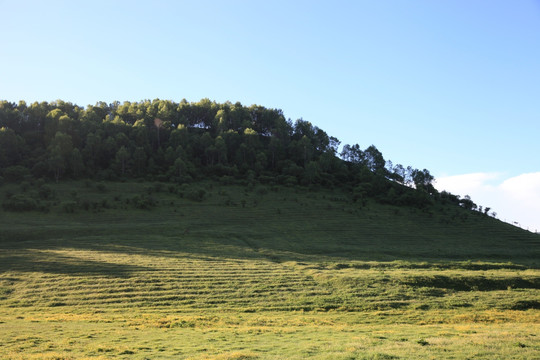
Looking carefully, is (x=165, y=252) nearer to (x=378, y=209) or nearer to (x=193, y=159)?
(x=378, y=209)

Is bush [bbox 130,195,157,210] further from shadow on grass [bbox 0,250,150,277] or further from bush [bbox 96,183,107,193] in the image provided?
shadow on grass [bbox 0,250,150,277]

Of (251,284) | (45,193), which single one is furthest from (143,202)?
(251,284)

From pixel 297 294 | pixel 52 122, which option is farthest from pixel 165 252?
pixel 52 122

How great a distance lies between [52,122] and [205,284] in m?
128

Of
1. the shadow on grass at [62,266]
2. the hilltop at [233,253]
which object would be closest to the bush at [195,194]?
the hilltop at [233,253]

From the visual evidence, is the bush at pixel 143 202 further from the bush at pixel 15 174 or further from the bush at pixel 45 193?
the bush at pixel 15 174

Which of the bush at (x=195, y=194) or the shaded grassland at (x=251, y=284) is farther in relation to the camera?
the bush at (x=195, y=194)

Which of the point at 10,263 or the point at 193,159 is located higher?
the point at 193,159

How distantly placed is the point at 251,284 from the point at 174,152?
336ft

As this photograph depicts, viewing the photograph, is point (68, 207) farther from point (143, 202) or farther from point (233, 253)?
point (233, 253)

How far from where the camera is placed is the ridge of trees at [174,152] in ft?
397

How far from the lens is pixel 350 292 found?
130 ft

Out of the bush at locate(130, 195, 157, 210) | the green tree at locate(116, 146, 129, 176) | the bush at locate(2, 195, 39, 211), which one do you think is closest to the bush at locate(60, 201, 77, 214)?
the bush at locate(2, 195, 39, 211)

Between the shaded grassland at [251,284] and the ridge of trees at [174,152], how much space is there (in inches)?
939
